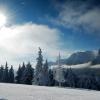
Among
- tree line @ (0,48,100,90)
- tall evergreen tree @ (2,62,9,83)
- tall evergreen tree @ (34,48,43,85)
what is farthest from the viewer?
tall evergreen tree @ (2,62,9,83)

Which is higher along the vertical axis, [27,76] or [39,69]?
[39,69]

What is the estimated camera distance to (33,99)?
48.7ft

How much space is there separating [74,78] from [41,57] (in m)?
33.3

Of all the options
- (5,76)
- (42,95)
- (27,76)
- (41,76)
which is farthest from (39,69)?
(42,95)

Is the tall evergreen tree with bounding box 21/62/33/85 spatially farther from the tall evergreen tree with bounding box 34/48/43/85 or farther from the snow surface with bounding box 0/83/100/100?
the snow surface with bounding box 0/83/100/100

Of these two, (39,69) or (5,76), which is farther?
(5,76)

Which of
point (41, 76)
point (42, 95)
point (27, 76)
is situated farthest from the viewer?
point (27, 76)

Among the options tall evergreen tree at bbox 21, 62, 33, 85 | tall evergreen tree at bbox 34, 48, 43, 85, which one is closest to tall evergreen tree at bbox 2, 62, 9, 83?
tall evergreen tree at bbox 21, 62, 33, 85

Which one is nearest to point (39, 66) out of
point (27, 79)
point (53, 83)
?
point (27, 79)

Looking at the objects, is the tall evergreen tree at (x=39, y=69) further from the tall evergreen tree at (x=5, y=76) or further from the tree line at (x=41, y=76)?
the tall evergreen tree at (x=5, y=76)

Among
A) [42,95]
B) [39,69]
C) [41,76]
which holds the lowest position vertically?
[42,95]

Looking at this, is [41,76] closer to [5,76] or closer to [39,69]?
[39,69]

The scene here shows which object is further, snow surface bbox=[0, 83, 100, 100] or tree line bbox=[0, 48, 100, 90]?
tree line bbox=[0, 48, 100, 90]

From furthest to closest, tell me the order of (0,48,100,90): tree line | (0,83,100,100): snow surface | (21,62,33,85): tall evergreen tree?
1. (21,62,33,85): tall evergreen tree
2. (0,48,100,90): tree line
3. (0,83,100,100): snow surface
